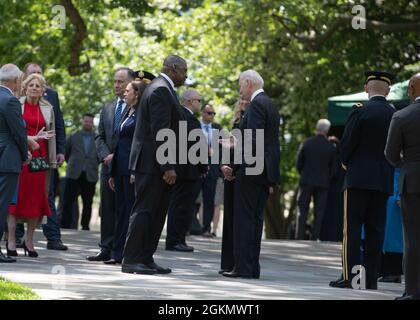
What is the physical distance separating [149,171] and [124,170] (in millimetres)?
1290

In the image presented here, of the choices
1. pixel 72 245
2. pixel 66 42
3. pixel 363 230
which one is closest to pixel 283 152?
pixel 66 42

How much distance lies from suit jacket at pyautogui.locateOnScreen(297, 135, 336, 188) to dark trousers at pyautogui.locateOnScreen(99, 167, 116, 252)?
8745 millimetres

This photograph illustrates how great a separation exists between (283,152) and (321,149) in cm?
1528

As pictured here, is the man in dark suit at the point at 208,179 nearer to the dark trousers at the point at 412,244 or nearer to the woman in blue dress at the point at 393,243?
the woman in blue dress at the point at 393,243

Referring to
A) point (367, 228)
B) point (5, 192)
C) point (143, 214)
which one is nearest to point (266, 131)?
point (367, 228)

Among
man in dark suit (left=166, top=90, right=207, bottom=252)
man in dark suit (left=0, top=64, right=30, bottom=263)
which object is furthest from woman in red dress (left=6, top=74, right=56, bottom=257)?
man in dark suit (left=166, top=90, right=207, bottom=252)

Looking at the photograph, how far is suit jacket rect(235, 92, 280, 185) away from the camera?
1438 centimetres

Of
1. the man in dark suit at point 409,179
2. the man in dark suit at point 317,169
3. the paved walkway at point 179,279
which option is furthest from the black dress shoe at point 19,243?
the man in dark suit at point 317,169

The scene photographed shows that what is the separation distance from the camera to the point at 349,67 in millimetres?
32812

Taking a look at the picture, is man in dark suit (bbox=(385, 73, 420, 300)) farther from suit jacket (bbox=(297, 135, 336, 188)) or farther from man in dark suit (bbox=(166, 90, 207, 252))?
suit jacket (bbox=(297, 135, 336, 188))

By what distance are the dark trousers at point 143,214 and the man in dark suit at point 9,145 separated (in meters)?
1.45

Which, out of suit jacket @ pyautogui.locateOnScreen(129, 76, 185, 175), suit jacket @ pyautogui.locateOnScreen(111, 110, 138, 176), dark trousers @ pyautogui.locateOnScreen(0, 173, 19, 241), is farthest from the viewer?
suit jacket @ pyautogui.locateOnScreen(111, 110, 138, 176)

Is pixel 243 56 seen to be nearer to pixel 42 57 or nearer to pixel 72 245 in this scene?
pixel 42 57

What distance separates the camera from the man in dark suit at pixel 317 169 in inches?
956
